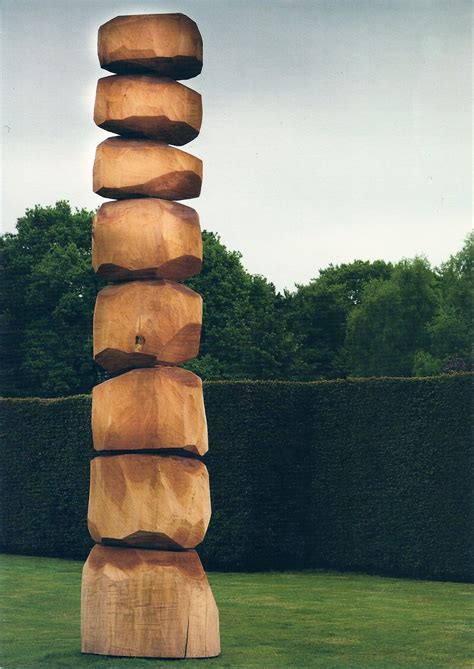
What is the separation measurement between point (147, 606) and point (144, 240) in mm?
2985

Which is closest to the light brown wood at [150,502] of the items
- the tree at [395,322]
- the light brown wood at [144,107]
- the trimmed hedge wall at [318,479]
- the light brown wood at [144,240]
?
the light brown wood at [144,240]

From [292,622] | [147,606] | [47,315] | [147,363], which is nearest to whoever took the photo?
[147,606]

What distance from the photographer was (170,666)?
28.1ft

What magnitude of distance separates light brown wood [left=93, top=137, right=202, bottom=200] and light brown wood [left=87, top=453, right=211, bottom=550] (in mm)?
2230

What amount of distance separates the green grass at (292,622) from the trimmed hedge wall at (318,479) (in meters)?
0.63

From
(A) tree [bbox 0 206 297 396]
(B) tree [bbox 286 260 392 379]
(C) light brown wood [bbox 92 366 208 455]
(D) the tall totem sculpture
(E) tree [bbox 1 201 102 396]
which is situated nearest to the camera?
(D) the tall totem sculpture

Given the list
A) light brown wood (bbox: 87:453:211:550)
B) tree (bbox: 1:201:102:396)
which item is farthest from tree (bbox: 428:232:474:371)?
light brown wood (bbox: 87:453:211:550)

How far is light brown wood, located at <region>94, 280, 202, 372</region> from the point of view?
29.8 feet

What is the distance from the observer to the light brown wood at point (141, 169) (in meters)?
9.22

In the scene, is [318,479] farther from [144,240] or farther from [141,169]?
[141,169]

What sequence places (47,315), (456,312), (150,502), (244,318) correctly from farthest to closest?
1. (456,312)
2. (244,318)
3. (47,315)
4. (150,502)

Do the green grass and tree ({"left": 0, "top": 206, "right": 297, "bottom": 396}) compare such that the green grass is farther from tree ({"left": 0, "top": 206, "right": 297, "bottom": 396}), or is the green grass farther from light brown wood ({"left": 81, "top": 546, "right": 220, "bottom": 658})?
tree ({"left": 0, "top": 206, "right": 297, "bottom": 396})

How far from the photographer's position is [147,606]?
28.9 ft

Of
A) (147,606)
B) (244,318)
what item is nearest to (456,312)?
(244,318)
